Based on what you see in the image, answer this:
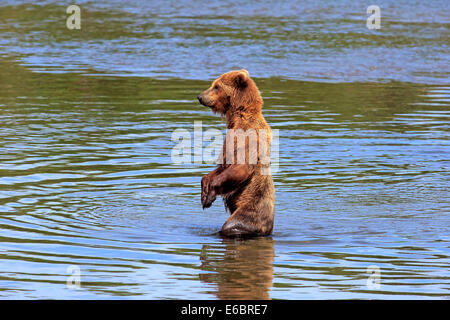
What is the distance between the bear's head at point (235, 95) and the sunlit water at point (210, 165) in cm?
118

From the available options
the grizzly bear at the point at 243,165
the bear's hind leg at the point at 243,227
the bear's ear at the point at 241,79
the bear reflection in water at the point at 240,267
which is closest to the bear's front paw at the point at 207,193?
the grizzly bear at the point at 243,165

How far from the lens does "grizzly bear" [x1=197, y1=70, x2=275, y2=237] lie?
331 inches

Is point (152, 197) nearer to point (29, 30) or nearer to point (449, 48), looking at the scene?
point (449, 48)

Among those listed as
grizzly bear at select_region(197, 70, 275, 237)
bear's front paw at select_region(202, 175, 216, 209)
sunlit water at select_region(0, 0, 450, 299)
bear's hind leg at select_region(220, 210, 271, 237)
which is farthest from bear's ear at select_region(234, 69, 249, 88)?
sunlit water at select_region(0, 0, 450, 299)

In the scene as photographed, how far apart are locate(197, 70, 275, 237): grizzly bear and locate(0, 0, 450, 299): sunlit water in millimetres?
222

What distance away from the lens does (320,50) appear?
2072 cm

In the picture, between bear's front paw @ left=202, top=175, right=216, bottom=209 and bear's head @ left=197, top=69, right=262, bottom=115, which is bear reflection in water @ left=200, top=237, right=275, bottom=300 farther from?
bear's head @ left=197, top=69, right=262, bottom=115

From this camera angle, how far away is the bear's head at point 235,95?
336 inches

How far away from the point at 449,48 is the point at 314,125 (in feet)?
27.1

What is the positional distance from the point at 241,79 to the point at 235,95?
160mm

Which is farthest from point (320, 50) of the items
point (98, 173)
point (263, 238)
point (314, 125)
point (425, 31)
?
point (263, 238)

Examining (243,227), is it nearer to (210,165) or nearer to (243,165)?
(243,165)
